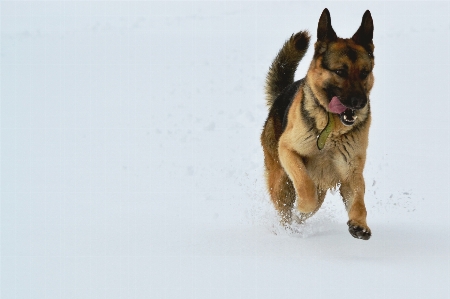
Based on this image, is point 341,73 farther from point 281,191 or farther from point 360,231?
point 281,191

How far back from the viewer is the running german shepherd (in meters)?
4.88

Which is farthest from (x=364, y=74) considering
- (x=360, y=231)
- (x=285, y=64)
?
(x=285, y=64)

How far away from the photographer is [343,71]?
488 cm

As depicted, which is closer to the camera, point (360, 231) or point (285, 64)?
point (360, 231)

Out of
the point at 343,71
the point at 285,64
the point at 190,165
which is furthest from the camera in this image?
the point at 190,165

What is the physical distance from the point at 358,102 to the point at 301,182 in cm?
84

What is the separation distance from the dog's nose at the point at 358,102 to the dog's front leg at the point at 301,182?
756 mm

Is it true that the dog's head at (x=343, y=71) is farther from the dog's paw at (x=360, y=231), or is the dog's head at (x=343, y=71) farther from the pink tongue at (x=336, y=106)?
the dog's paw at (x=360, y=231)

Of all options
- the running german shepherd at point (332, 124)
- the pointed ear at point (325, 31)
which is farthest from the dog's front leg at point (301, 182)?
the pointed ear at point (325, 31)

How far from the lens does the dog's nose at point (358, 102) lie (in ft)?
15.5

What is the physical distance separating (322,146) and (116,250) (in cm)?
174

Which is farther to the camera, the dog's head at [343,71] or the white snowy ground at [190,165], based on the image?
the dog's head at [343,71]

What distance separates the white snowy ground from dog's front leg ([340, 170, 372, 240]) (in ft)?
0.57

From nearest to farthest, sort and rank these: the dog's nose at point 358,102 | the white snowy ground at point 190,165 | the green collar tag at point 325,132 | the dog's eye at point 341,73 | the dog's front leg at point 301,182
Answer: the white snowy ground at point 190,165
the dog's nose at point 358,102
the dog's eye at point 341,73
the green collar tag at point 325,132
the dog's front leg at point 301,182
